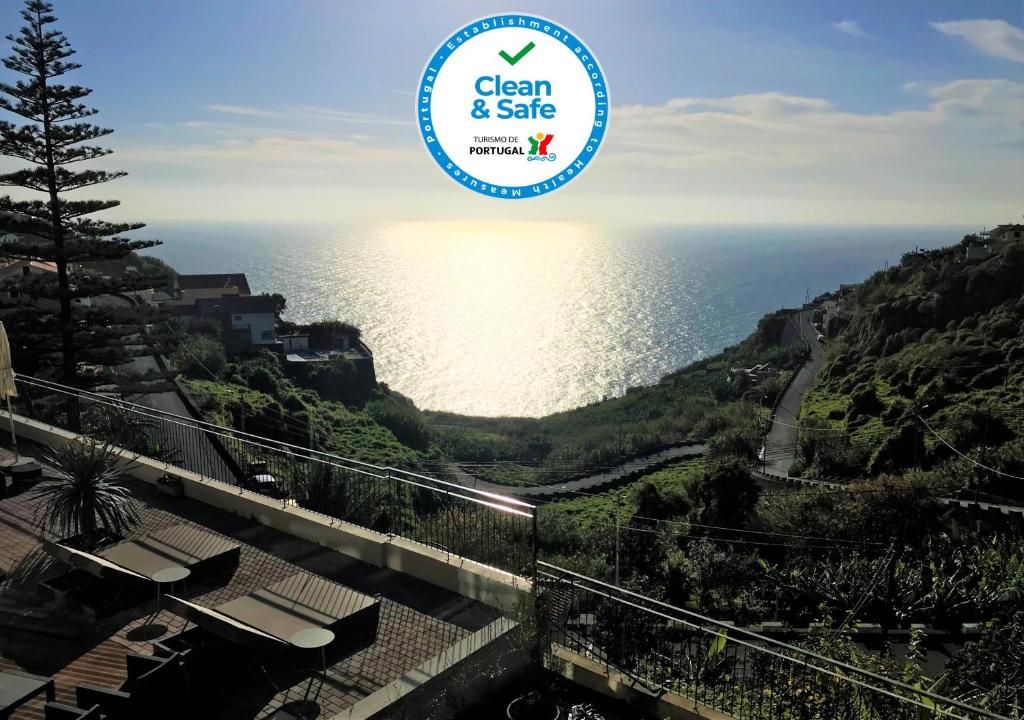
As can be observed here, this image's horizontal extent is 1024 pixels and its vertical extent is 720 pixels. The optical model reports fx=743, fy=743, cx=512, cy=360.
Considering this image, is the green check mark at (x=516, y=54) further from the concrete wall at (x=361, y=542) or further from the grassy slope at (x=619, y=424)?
the grassy slope at (x=619, y=424)

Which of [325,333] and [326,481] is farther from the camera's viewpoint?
[325,333]

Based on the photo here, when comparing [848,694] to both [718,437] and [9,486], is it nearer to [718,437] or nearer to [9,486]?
[9,486]

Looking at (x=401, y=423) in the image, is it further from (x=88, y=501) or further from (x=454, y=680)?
(x=454, y=680)

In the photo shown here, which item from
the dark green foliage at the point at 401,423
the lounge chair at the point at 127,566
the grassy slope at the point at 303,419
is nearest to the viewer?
the lounge chair at the point at 127,566

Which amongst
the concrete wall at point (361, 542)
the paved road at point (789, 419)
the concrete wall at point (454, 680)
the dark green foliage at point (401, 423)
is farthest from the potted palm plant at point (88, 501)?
the dark green foliage at point (401, 423)

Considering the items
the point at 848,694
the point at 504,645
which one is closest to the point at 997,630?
the point at 848,694

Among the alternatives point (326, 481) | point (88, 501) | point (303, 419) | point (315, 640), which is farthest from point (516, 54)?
point (303, 419)
